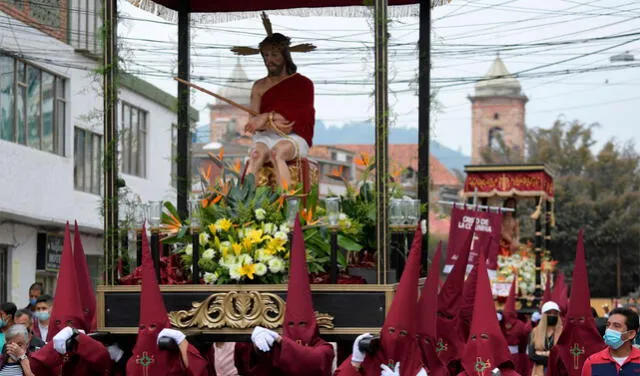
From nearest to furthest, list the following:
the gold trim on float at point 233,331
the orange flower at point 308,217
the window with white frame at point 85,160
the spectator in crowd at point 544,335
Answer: the gold trim on float at point 233,331
the orange flower at point 308,217
the spectator in crowd at point 544,335
the window with white frame at point 85,160

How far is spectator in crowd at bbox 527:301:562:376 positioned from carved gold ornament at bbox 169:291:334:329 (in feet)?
16.4

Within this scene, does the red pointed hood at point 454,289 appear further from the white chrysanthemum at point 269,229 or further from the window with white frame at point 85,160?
the window with white frame at point 85,160

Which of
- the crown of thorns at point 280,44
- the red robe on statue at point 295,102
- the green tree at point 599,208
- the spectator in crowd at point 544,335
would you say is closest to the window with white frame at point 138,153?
the spectator in crowd at point 544,335

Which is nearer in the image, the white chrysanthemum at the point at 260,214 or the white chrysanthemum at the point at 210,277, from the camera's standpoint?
the white chrysanthemum at the point at 210,277

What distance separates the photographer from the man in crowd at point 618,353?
27.0ft

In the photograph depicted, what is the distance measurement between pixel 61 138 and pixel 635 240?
36915 millimetres

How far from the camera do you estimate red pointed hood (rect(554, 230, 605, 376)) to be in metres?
10.7

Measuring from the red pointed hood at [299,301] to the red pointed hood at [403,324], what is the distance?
20.7 inches

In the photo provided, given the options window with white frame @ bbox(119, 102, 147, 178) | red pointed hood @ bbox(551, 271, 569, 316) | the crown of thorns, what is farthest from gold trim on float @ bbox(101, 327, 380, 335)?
window with white frame @ bbox(119, 102, 147, 178)

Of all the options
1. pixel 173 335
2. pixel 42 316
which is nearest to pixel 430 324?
pixel 173 335

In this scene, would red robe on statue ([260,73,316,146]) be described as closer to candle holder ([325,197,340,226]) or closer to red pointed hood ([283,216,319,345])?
candle holder ([325,197,340,226])

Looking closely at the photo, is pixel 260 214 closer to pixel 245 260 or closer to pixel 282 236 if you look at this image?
pixel 282 236

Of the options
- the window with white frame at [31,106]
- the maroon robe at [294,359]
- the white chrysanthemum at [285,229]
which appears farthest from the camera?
the window with white frame at [31,106]

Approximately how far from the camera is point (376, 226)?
9875 millimetres
